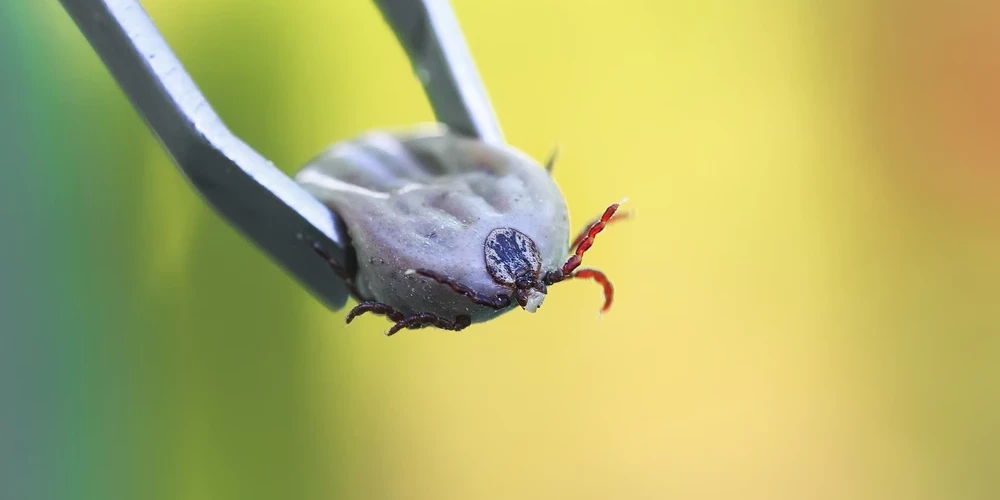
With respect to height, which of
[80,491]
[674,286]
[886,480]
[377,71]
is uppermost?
[377,71]

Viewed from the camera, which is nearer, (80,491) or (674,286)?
(80,491)

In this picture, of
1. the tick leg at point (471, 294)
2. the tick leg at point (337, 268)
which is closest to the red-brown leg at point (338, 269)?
the tick leg at point (337, 268)

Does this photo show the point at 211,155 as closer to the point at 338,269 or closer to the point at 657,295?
the point at 338,269

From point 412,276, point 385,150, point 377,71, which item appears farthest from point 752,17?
point 412,276

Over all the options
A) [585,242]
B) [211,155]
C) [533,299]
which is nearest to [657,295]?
[585,242]

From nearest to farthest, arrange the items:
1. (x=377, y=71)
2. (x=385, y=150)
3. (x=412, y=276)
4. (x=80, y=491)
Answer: (x=412, y=276) → (x=385, y=150) → (x=80, y=491) → (x=377, y=71)

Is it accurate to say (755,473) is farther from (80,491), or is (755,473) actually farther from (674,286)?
(80,491)

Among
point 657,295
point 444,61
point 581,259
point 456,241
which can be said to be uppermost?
point 444,61
